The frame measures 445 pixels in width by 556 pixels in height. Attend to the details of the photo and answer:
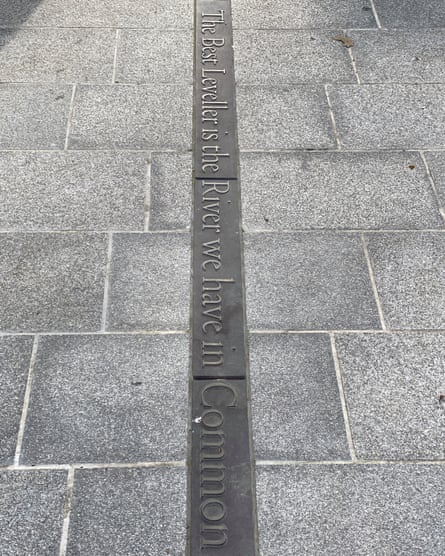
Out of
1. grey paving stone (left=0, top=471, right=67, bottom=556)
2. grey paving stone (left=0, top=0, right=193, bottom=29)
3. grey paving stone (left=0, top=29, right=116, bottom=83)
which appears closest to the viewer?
grey paving stone (left=0, top=471, right=67, bottom=556)

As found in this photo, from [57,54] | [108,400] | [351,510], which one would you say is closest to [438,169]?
[351,510]

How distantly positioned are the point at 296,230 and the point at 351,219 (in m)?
0.37

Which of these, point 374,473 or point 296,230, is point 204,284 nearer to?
point 296,230

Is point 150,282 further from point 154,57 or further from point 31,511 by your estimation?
point 154,57

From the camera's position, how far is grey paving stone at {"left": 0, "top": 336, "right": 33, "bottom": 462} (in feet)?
12.7

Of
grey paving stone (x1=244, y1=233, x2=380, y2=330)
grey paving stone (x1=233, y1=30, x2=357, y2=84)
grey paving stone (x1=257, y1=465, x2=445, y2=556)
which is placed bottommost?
grey paving stone (x1=257, y1=465, x2=445, y2=556)

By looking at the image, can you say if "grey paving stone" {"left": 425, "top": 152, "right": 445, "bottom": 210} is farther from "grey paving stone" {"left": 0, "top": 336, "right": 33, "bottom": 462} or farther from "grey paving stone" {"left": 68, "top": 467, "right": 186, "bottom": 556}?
"grey paving stone" {"left": 0, "top": 336, "right": 33, "bottom": 462}

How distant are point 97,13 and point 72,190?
2363mm

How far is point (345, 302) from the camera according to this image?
14.8 ft

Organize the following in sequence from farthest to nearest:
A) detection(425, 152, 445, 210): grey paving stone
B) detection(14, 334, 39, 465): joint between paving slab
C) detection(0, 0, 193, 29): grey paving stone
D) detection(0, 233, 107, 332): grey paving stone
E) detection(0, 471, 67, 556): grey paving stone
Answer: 1. detection(0, 0, 193, 29): grey paving stone
2. detection(425, 152, 445, 210): grey paving stone
3. detection(0, 233, 107, 332): grey paving stone
4. detection(14, 334, 39, 465): joint between paving slab
5. detection(0, 471, 67, 556): grey paving stone

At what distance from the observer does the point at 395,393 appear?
4.11 m

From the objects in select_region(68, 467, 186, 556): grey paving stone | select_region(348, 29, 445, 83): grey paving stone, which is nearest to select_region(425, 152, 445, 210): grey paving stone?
select_region(348, 29, 445, 83): grey paving stone

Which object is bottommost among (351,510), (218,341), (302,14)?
(351,510)

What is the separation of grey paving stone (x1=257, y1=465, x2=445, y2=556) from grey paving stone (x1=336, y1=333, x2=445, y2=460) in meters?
0.13
